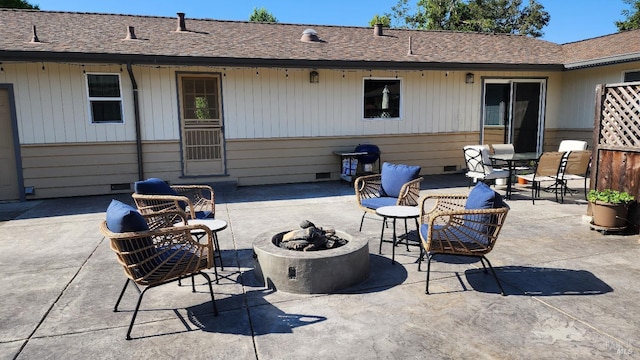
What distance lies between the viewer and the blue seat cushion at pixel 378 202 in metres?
4.66

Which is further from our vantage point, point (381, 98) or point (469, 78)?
point (469, 78)

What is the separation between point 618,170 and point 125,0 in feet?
55.5

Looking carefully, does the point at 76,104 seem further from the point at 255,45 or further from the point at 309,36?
the point at 309,36

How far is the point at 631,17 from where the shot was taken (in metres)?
22.8

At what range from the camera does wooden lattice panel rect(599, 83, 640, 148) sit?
16.3 feet

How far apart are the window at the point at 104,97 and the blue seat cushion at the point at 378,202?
18.0 ft

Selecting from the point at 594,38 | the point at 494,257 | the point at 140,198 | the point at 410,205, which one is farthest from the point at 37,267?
the point at 594,38

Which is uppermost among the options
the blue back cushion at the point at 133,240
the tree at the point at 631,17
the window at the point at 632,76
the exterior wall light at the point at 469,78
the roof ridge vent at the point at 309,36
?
the tree at the point at 631,17

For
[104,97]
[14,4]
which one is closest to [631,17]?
[104,97]

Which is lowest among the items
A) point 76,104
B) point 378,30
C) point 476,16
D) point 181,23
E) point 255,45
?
point 76,104

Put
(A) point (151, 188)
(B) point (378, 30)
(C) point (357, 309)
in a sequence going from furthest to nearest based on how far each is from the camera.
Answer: (B) point (378, 30), (A) point (151, 188), (C) point (357, 309)

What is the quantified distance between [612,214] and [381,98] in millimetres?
5441

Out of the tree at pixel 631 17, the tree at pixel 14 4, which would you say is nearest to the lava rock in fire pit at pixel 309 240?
the tree at pixel 14 4

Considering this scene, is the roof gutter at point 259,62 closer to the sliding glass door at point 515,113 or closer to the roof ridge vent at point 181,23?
the sliding glass door at point 515,113
